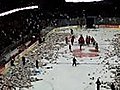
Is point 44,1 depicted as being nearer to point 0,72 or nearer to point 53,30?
point 53,30

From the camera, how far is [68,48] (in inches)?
869

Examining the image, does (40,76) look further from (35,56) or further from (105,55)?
(105,55)

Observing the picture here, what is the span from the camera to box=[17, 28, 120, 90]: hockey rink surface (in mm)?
13578

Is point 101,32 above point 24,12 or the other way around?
the other way around

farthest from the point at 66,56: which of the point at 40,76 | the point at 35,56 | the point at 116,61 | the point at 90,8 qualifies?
the point at 90,8

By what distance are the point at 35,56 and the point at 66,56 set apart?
1.87 meters

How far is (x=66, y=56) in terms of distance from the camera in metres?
19.4

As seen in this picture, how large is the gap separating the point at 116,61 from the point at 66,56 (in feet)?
10.8

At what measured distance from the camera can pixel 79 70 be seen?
16.2 m

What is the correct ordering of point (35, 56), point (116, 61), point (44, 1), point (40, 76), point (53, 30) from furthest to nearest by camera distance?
point (44, 1), point (53, 30), point (35, 56), point (116, 61), point (40, 76)

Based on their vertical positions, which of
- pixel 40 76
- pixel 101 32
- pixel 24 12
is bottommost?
pixel 40 76

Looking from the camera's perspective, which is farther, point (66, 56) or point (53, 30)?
point (53, 30)

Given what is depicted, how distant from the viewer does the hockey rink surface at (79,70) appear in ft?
44.5

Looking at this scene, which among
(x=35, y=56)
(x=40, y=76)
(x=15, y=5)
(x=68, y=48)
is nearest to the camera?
(x=40, y=76)
